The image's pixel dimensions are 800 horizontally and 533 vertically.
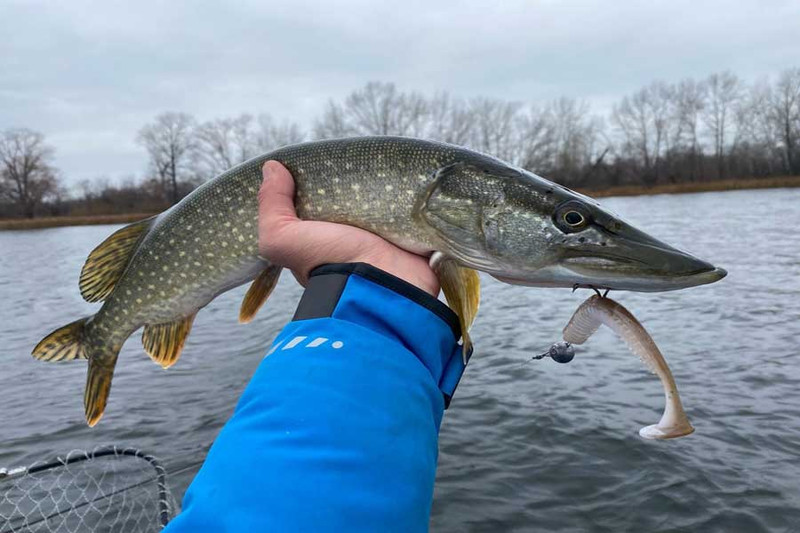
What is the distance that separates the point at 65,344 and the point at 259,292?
1024mm

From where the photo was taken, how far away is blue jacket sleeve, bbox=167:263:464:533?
85 cm

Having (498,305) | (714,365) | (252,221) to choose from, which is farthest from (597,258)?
(498,305)

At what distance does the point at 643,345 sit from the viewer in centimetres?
167

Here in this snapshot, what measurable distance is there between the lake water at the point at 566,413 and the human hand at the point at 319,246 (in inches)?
112

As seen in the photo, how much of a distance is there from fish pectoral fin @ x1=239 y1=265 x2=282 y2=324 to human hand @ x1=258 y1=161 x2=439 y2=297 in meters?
0.32

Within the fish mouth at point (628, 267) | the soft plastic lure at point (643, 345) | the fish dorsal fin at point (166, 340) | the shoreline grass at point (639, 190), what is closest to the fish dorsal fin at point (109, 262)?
the fish dorsal fin at point (166, 340)

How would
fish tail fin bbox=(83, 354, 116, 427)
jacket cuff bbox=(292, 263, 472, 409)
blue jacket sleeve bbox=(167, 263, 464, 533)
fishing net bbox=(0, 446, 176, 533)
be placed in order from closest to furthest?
blue jacket sleeve bbox=(167, 263, 464, 533)
jacket cuff bbox=(292, 263, 472, 409)
fish tail fin bbox=(83, 354, 116, 427)
fishing net bbox=(0, 446, 176, 533)

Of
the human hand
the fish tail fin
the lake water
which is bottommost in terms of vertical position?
the lake water

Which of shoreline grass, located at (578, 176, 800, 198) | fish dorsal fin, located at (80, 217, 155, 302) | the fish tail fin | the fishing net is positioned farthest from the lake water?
shoreline grass, located at (578, 176, 800, 198)

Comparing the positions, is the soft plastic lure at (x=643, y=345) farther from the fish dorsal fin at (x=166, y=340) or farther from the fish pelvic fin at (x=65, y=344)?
the fish pelvic fin at (x=65, y=344)

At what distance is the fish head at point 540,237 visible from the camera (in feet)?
5.65

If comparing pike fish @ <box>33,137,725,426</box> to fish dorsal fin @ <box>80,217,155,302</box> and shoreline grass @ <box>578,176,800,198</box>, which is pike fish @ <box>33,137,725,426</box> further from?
shoreline grass @ <box>578,176,800,198</box>

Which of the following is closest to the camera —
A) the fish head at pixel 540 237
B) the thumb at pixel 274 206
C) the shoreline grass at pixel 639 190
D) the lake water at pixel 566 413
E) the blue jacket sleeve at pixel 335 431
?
the blue jacket sleeve at pixel 335 431

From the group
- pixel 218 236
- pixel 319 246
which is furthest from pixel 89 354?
pixel 319 246
